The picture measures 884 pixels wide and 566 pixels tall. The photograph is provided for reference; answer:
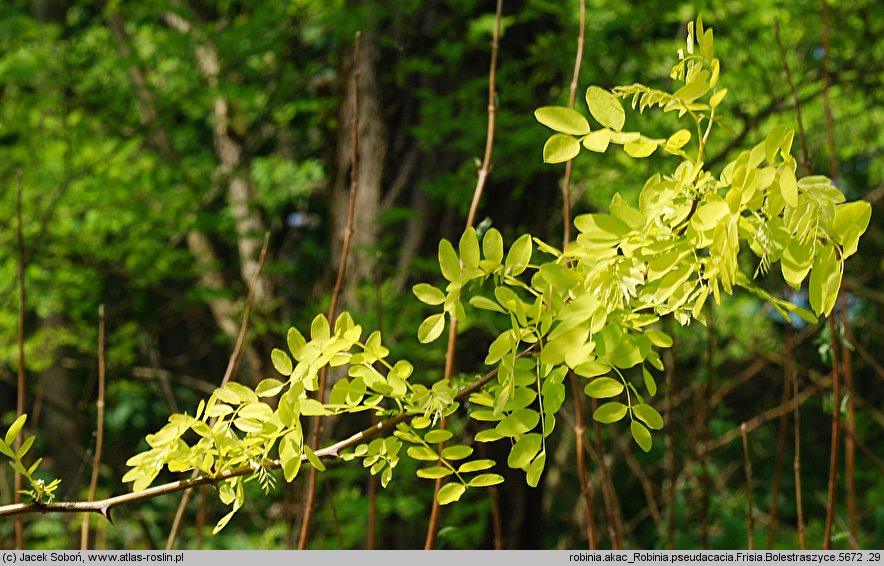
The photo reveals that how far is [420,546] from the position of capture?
2.83m

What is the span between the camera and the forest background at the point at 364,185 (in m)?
2.73

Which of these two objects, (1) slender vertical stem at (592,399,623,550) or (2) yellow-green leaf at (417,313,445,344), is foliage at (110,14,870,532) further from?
(1) slender vertical stem at (592,399,623,550)

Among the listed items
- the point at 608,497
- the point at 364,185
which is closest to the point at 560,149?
the point at 608,497

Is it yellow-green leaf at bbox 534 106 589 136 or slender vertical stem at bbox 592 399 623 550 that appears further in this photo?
slender vertical stem at bbox 592 399 623 550

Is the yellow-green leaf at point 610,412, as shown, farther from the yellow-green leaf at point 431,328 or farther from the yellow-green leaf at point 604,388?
the yellow-green leaf at point 431,328

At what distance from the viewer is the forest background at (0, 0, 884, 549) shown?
8.95 feet

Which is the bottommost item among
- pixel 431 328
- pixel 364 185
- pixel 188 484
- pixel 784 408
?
pixel 784 408

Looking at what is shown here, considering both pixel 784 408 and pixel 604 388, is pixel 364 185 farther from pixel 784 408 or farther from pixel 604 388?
pixel 604 388

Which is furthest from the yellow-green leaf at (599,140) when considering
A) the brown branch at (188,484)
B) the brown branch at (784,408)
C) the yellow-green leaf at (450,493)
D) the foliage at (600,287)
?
the brown branch at (784,408)

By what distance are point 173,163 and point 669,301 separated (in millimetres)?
3985

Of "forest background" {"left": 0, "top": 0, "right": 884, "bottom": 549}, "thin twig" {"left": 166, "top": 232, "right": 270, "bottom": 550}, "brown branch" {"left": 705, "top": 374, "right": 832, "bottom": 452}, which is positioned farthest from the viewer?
"forest background" {"left": 0, "top": 0, "right": 884, "bottom": 549}

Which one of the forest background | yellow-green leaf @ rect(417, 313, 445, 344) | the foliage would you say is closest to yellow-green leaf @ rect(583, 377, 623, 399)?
the foliage

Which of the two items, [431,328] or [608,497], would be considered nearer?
[431,328]

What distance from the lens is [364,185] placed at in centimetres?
296
